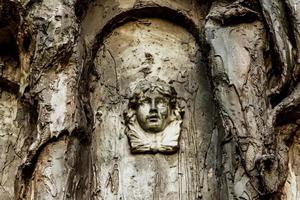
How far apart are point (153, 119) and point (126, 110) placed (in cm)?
16

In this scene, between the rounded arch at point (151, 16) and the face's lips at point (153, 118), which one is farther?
the rounded arch at point (151, 16)

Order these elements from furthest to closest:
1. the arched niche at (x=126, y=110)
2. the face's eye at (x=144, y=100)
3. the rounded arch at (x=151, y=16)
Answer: the rounded arch at (x=151, y=16), the face's eye at (x=144, y=100), the arched niche at (x=126, y=110)

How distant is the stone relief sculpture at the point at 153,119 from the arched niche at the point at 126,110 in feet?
0.11

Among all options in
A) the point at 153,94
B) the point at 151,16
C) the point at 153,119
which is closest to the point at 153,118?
the point at 153,119

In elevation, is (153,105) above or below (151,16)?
below

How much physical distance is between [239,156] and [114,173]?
22.6 inches

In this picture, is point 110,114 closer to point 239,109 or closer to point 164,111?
point 164,111

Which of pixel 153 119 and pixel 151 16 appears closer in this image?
pixel 153 119

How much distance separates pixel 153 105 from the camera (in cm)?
376

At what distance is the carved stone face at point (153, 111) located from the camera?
374 centimetres

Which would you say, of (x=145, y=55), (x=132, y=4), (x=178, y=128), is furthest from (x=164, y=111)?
(x=132, y=4)

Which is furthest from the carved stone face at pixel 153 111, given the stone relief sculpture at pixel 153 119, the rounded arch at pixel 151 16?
the rounded arch at pixel 151 16

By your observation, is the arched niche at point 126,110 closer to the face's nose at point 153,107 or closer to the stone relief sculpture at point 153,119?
the stone relief sculpture at point 153,119

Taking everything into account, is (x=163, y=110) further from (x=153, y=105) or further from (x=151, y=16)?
(x=151, y=16)
